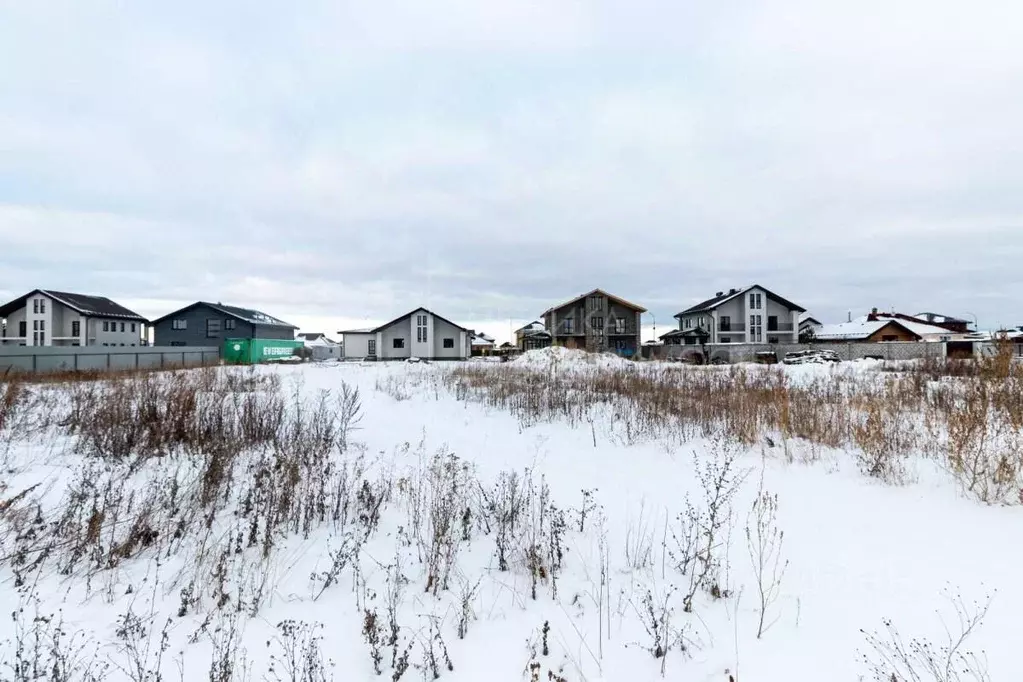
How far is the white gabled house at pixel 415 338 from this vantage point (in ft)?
159

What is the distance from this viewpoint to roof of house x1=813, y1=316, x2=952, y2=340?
49844mm

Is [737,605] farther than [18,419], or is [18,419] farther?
[18,419]

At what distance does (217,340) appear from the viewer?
152 ft

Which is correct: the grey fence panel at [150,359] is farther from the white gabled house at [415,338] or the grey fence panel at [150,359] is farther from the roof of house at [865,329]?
the roof of house at [865,329]

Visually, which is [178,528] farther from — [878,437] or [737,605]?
[878,437]

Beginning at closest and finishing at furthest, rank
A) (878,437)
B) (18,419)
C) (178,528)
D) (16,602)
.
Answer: (16,602)
(178,528)
(878,437)
(18,419)

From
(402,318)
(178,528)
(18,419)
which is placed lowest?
(178,528)

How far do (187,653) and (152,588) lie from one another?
0.85m

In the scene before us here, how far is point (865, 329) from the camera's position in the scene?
50875mm

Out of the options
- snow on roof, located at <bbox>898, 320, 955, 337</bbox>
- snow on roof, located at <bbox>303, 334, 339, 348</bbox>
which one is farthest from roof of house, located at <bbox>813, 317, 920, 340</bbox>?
snow on roof, located at <bbox>303, 334, 339, 348</bbox>

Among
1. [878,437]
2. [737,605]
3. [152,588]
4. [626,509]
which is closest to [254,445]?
[152,588]

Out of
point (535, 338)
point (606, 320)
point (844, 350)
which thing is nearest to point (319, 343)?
point (535, 338)

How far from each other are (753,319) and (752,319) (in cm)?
11

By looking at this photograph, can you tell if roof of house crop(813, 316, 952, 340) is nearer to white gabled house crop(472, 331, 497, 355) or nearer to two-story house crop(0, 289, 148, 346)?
white gabled house crop(472, 331, 497, 355)
